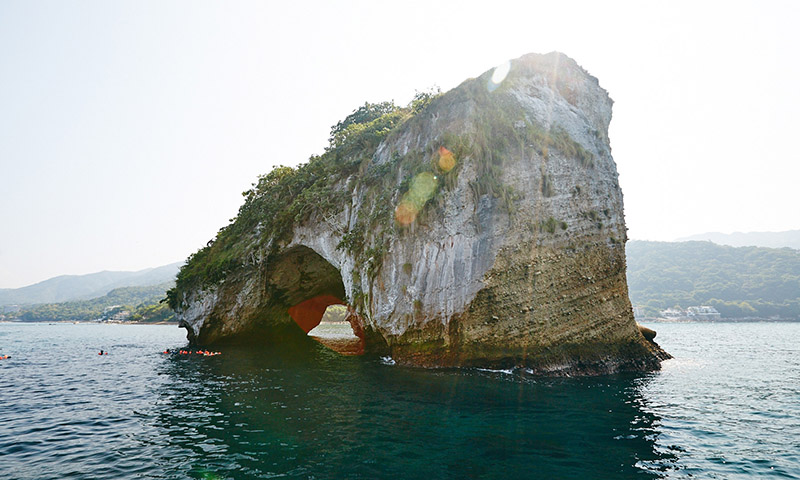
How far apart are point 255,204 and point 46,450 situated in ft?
87.8

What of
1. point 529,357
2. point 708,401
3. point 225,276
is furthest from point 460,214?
point 225,276

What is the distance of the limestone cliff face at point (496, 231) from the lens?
71.2 feet

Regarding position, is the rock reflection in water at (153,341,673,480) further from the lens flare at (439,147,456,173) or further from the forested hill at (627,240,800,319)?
the forested hill at (627,240,800,319)

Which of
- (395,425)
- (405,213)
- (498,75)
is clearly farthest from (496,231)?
(395,425)

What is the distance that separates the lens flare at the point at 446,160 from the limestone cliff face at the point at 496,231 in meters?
0.08

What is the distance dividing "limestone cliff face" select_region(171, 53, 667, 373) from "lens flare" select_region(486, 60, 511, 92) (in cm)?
16

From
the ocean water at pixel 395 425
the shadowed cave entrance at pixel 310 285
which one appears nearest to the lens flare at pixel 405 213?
the shadowed cave entrance at pixel 310 285

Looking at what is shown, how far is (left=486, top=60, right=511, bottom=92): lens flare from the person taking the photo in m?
25.5

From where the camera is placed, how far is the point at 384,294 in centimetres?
2477

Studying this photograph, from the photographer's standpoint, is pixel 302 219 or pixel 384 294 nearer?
pixel 384 294

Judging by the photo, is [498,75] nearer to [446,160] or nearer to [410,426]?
[446,160]

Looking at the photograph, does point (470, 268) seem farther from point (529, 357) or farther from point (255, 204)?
point (255, 204)

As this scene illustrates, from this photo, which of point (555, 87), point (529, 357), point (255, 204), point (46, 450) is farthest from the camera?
point (255, 204)

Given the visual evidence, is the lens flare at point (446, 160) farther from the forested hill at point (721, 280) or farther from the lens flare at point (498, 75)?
the forested hill at point (721, 280)
